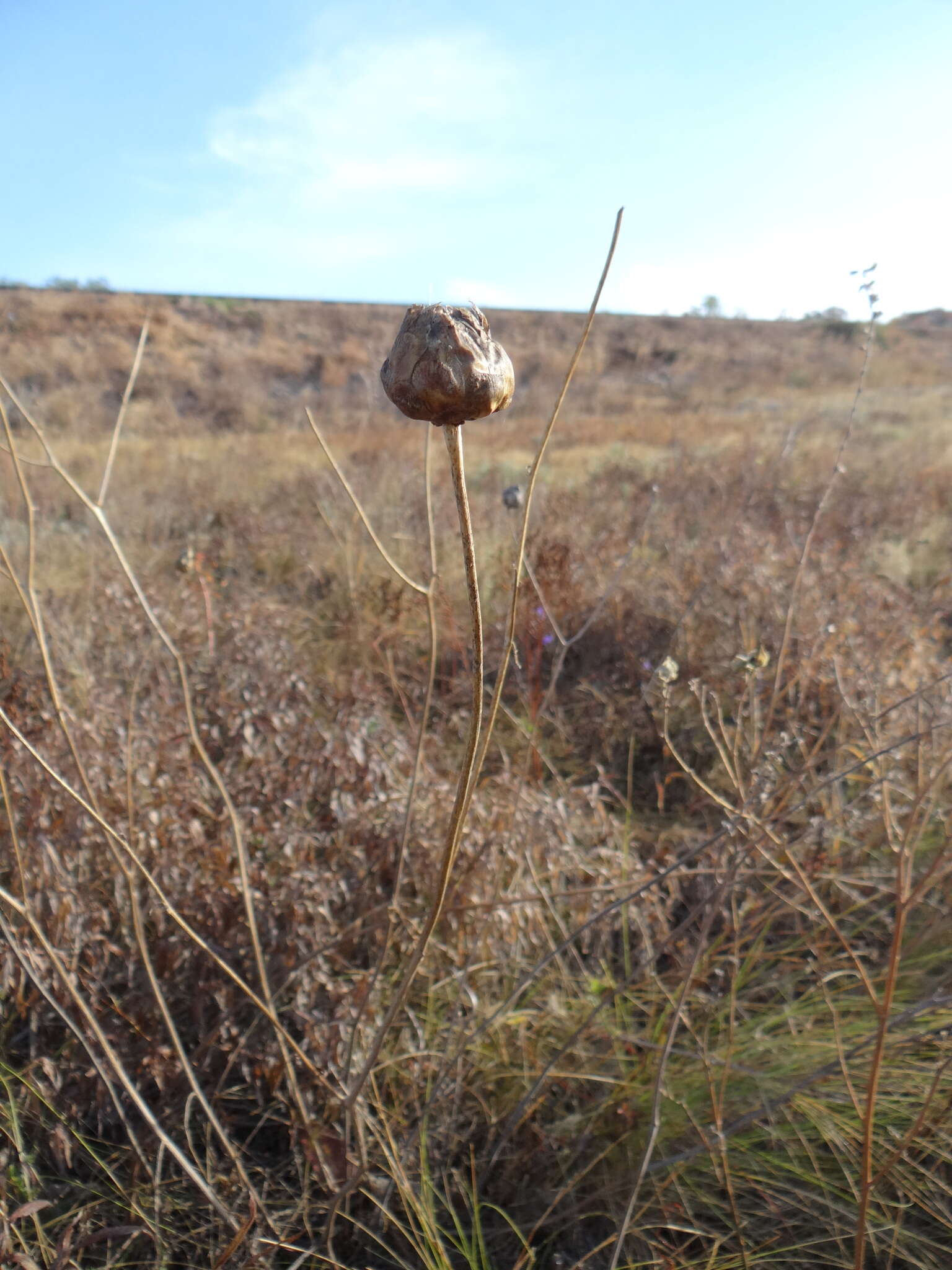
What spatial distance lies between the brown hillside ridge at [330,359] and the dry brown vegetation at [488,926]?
615 cm

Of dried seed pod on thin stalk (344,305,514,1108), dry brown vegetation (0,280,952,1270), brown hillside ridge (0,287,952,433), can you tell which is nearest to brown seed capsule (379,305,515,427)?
dried seed pod on thin stalk (344,305,514,1108)

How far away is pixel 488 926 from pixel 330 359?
73.9ft

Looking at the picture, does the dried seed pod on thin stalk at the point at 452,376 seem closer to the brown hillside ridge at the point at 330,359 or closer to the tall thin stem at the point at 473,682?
the tall thin stem at the point at 473,682

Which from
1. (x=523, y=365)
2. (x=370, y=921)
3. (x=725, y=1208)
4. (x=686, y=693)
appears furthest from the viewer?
(x=523, y=365)

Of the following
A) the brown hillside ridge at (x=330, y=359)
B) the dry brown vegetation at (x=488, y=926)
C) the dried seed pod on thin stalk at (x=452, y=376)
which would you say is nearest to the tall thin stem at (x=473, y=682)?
the dried seed pod on thin stalk at (x=452, y=376)

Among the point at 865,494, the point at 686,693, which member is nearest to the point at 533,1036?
the point at 686,693

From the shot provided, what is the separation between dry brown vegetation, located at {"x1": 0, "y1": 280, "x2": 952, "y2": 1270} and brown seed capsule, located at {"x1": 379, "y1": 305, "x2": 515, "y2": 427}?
56cm

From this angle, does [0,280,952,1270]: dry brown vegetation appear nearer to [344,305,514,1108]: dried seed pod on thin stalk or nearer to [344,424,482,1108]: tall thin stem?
[344,424,482,1108]: tall thin stem

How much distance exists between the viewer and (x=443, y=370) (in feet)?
1.68

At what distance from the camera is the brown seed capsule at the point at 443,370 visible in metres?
0.51

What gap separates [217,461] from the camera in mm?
7301

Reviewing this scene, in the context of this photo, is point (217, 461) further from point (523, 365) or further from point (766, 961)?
point (523, 365)

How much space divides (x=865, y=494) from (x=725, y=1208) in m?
4.97

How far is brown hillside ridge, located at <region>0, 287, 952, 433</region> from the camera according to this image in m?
13.7
